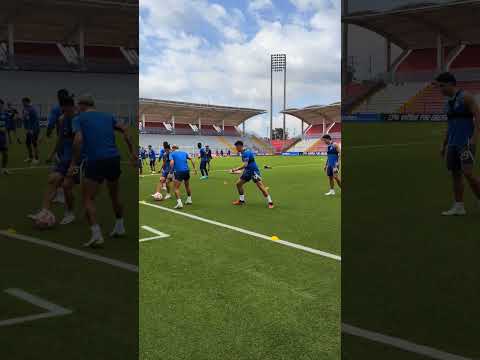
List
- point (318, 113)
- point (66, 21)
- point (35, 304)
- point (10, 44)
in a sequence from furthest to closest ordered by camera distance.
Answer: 1. point (318, 113)
2. point (66, 21)
3. point (10, 44)
4. point (35, 304)

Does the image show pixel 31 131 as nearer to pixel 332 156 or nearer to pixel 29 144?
pixel 29 144

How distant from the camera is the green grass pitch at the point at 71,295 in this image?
9.69ft

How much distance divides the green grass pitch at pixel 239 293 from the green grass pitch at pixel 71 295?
0.18m

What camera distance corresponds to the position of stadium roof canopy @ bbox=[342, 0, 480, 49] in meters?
39.0

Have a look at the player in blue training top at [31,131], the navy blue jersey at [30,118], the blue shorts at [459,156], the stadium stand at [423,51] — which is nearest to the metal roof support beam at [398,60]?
the stadium stand at [423,51]

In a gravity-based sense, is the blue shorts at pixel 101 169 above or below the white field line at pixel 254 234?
above

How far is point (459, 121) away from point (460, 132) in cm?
17

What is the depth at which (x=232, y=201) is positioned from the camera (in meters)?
11.2

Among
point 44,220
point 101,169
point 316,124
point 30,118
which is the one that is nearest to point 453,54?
point 316,124

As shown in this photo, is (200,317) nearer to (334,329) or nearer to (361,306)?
(334,329)

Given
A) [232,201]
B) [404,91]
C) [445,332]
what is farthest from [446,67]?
[445,332]

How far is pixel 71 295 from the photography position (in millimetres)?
3826

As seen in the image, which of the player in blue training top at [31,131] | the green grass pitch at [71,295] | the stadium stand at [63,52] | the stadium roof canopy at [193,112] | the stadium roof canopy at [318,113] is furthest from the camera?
the stadium roof canopy at [318,113]

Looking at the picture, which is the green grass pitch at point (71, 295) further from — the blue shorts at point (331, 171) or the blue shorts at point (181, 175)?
the blue shorts at point (331, 171)
